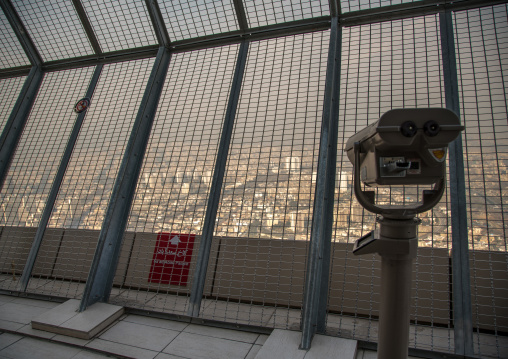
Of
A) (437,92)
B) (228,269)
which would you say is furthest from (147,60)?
(437,92)

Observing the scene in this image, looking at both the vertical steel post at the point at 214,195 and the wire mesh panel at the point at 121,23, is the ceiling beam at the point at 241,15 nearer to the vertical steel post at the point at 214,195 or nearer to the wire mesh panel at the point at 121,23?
the vertical steel post at the point at 214,195

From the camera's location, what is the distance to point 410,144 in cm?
84

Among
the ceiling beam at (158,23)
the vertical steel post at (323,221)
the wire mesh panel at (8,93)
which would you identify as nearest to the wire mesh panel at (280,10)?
the vertical steel post at (323,221)

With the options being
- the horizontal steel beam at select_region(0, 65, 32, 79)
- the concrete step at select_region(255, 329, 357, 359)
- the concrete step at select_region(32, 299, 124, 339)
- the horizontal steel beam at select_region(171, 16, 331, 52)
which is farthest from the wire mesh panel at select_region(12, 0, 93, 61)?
the concrete step at select_region(255, 329, 357, 359)

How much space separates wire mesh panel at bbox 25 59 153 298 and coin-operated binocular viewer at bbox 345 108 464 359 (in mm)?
3240

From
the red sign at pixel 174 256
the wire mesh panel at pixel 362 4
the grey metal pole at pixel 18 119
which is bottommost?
the red sign at pixel 174 256

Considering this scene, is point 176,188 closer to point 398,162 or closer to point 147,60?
point 147,60

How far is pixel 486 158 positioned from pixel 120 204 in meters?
3.54

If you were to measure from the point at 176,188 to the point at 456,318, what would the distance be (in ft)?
8.99

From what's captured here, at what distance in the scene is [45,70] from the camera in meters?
4.53

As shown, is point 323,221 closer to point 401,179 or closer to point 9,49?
point 401,179

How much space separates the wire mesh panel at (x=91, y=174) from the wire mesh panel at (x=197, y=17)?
25.8 inches

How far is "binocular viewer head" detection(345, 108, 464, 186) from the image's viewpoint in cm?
82

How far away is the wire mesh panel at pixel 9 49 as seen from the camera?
4.27 meters
